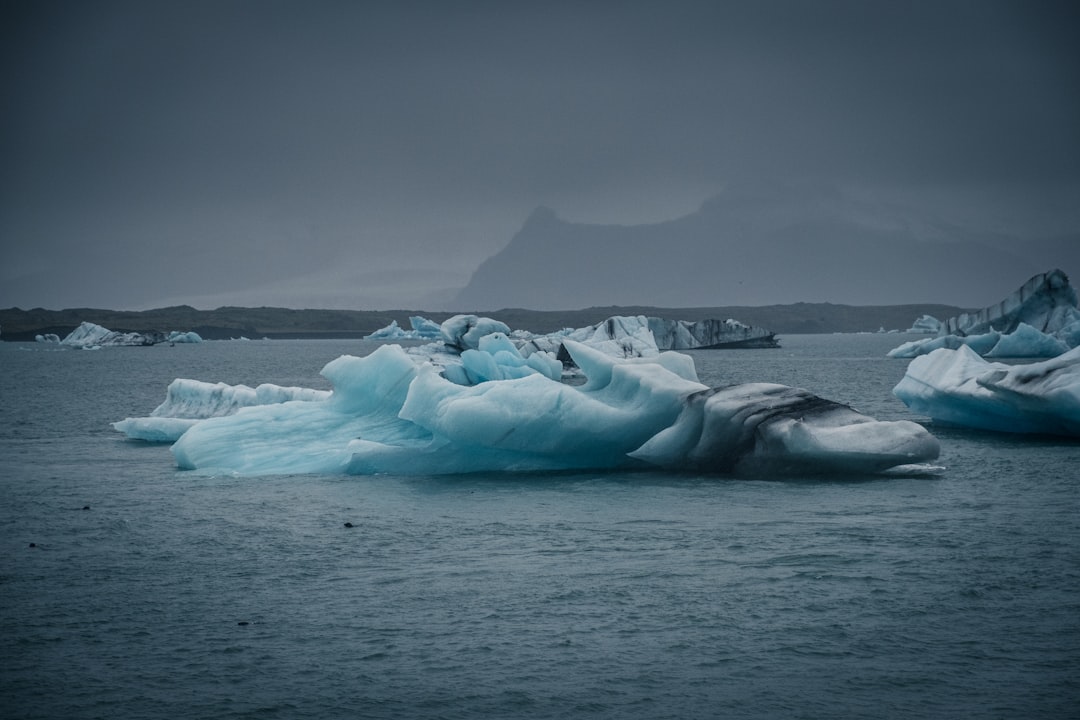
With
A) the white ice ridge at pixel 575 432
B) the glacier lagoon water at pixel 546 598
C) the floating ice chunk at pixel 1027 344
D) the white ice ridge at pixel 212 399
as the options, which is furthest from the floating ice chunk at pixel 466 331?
the glacier lagoon water at pixel 546 598

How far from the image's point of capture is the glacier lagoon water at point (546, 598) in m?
7.25

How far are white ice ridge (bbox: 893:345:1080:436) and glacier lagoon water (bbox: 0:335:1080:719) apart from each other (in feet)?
13.3

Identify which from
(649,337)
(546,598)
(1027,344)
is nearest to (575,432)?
(546,598)

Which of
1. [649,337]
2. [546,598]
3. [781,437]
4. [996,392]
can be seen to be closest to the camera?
[546,598]

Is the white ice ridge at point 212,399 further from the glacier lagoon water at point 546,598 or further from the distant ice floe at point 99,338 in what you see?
the distant ice floe at point 99,338

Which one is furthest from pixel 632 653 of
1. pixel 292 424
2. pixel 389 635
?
pixel 292 424

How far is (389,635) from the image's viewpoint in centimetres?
853

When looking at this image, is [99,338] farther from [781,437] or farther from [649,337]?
[781,437]

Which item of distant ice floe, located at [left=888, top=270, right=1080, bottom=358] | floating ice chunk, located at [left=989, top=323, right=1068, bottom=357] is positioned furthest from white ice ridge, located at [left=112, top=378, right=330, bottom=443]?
floating ice chunk, located at [left=989, top=323, right=1068, bottom=357]

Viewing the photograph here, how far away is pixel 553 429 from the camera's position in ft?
57.2

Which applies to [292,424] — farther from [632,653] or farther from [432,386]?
[632,653]

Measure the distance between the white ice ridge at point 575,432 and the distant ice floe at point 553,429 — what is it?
0.9 inches

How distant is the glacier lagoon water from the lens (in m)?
7.25

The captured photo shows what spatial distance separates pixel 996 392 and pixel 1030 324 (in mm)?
38027
